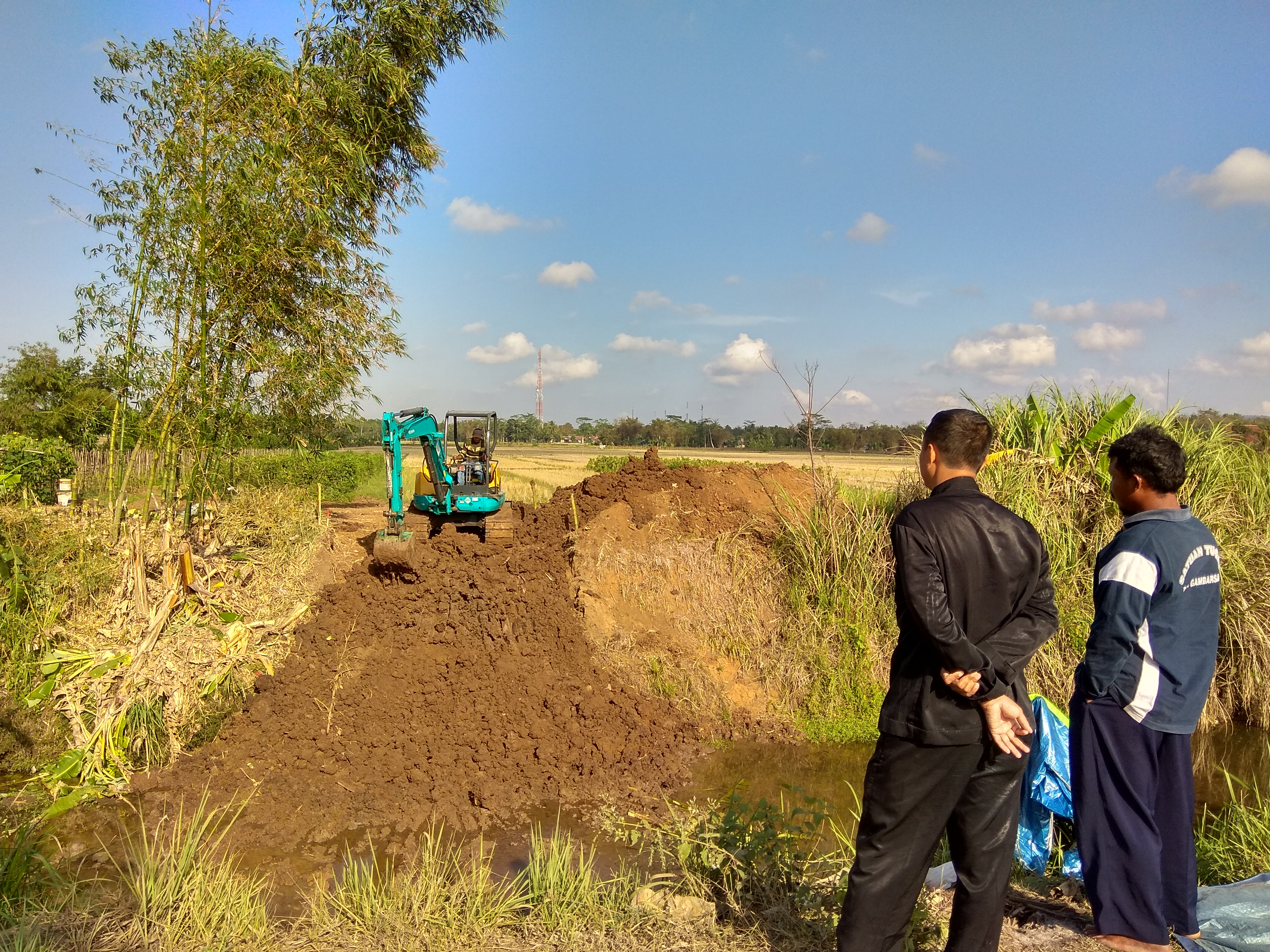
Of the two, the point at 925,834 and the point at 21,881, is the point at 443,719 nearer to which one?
the point at 21,881

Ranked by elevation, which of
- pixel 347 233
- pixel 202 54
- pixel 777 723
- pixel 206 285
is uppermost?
pixel 202 54

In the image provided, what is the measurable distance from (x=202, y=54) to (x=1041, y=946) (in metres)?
9.07

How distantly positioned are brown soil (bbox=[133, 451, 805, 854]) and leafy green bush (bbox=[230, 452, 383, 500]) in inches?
162

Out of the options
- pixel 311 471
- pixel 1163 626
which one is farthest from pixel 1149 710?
pixel 311 471

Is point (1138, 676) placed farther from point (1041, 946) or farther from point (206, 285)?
point (206, 285)

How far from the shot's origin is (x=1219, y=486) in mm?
7363

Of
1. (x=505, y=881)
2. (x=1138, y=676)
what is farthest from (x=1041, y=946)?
(x=505, y=881)

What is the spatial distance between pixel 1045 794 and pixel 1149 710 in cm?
85

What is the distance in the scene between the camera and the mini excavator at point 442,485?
945cm

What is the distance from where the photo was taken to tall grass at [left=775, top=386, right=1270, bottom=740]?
264 inches

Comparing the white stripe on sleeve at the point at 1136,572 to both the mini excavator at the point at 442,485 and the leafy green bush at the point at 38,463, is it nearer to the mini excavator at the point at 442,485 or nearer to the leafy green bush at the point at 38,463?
the mini excavator at the point at 442,485

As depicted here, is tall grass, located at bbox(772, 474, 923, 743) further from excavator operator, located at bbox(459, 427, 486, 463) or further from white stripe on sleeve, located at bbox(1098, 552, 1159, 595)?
excavator operator, located at bbox(459, 427, 486, 463)

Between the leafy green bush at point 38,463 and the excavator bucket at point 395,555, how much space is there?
463 cm

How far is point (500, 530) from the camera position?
9.57 meters
